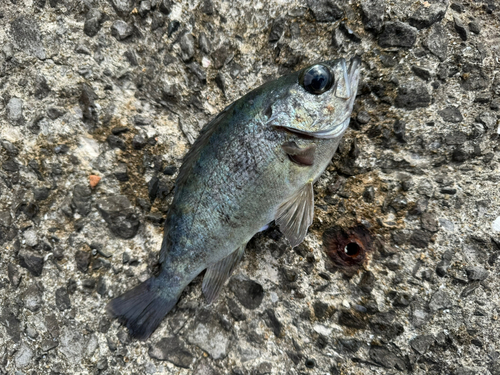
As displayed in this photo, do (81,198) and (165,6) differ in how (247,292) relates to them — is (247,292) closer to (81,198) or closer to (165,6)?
(81,198)

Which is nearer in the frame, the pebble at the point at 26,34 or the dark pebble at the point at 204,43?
the pebble at the point at 26,34

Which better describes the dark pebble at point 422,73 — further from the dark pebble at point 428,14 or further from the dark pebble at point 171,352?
the dark pebble at point 171,352

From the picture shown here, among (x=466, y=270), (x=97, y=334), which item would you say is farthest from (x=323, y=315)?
(x=97, y=334)

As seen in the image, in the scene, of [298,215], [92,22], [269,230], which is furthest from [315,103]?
[92,22]

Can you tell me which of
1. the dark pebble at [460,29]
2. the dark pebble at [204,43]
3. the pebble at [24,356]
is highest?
the dark pebble at [460,29]

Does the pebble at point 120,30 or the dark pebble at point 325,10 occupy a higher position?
the dark pebble at point 325,10

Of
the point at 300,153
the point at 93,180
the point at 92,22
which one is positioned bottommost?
the point at 93,180

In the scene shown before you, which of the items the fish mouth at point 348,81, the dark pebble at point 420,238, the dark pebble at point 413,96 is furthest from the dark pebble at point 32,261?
the dark pebble at point 413,96
